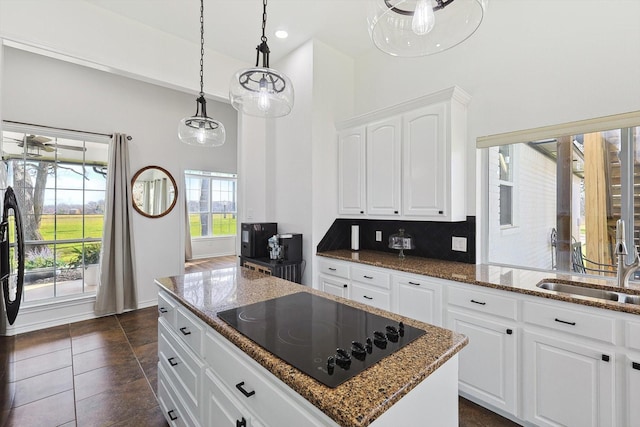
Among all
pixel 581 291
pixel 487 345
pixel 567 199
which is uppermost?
pixel 567 199

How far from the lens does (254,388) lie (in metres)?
1.01

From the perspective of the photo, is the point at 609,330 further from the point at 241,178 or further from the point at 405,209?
the point at 241,178

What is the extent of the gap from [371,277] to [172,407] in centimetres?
178

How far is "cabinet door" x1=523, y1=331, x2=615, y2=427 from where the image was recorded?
1576mm

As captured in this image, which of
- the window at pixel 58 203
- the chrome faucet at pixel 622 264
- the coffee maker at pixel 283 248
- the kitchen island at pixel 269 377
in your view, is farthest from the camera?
the window at pixel 58 203

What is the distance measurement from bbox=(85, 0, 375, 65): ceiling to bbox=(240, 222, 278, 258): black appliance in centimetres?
211

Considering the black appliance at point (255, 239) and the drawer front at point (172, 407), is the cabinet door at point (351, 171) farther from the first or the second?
the drawer front at point (172, 407)

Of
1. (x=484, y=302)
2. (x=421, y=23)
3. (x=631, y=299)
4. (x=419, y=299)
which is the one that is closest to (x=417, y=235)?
(x=419, y=299)

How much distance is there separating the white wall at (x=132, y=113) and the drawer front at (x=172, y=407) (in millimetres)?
2800

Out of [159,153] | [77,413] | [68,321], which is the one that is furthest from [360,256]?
[68,321]

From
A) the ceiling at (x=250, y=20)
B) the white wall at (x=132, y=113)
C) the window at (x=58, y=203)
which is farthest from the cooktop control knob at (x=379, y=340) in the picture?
the window at (x=58, y=203)

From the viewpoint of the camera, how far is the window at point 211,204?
7496mm

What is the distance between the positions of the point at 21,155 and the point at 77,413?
3113mm

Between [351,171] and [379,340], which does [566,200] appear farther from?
Answer: [379,340]
